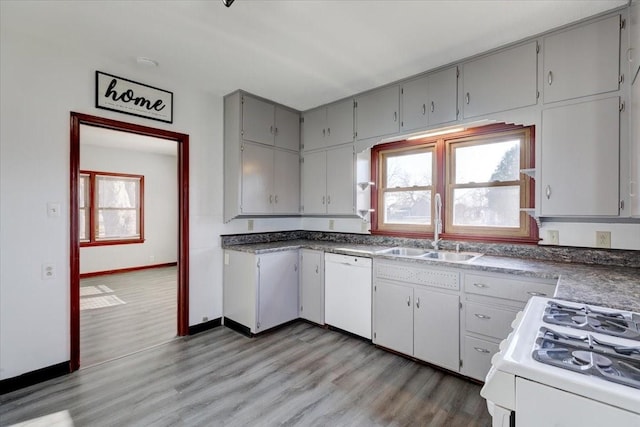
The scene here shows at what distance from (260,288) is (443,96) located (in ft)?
8.39

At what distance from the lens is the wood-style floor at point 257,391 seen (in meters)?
1.88

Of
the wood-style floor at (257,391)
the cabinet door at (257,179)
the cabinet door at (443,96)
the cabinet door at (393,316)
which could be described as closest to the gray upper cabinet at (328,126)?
the cabinet door at (257,179)

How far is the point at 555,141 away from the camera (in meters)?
2.12

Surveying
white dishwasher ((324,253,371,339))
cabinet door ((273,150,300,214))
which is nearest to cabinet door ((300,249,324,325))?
white dishwasher ((324,253,371,339))

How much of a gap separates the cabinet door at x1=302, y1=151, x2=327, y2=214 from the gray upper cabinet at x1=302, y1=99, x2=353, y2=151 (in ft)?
0.46

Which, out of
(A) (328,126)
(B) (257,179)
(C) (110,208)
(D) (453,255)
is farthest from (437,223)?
(C) (110,208)

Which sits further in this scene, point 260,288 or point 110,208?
point 110,208

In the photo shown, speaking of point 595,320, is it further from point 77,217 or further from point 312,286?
point 77,217

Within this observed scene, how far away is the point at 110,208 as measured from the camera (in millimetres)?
6059

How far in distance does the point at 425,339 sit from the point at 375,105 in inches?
91.5

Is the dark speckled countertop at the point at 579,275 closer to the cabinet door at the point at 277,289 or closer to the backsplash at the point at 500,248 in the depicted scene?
the backsplash at the point at 500,248

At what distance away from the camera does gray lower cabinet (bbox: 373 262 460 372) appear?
2.32 metres

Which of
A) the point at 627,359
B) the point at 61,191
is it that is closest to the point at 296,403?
the point at 627,359

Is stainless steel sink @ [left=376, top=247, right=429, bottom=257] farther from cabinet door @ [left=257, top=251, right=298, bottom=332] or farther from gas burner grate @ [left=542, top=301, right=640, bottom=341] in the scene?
gas burner grate @ [left=542, top=301, right=640, bottom=341]
